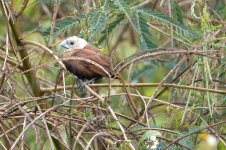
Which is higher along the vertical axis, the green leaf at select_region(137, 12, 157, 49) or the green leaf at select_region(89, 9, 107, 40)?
the green leaf at select_region(89, 9, 107, 40)

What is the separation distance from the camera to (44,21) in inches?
230

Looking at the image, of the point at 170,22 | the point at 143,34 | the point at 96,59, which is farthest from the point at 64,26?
the point at 170,22

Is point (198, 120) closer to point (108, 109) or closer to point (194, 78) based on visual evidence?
point (194, 78)

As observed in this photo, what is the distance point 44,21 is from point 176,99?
5.39 ft

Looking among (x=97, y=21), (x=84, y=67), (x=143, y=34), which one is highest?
(x=97, y=21)

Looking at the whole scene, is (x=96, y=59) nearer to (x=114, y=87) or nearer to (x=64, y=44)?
(x=114, y=87)

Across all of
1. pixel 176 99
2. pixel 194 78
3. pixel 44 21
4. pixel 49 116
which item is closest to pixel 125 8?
pixel 194 78

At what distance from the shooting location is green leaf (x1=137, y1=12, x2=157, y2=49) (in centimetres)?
361

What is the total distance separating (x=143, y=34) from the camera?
364cm

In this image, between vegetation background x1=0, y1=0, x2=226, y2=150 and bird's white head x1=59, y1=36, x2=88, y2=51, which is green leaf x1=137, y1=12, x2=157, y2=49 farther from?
bird's white head x1=59, y1=36, x2=88, y2=51

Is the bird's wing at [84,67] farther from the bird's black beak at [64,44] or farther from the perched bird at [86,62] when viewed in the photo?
the bird's black beak at [64,44]

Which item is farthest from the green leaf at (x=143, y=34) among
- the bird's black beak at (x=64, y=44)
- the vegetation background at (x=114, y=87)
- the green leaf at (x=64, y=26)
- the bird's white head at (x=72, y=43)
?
the bird's black beak at (x=64, y=44)

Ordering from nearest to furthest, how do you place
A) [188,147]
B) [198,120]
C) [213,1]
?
[188,147] → [198,120] → [213,1]

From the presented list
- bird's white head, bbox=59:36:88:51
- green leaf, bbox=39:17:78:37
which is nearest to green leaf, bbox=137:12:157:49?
green leaf, bbox=39:17:78:37
